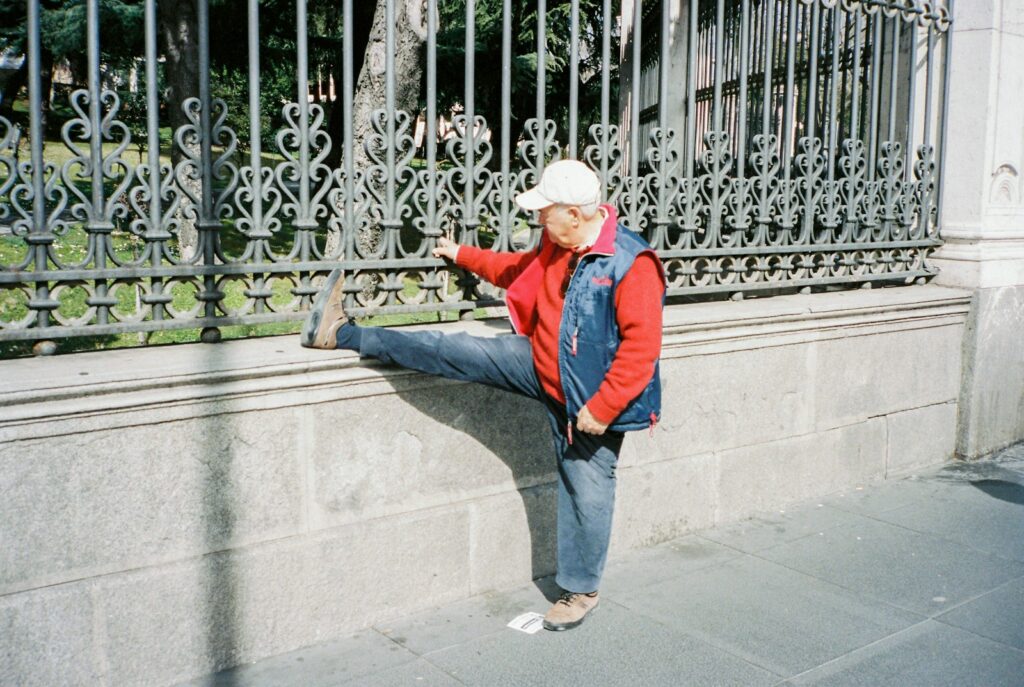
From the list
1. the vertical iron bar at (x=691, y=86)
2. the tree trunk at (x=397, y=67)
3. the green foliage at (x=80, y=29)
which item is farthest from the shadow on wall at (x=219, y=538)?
the green foliage at (x=80, y=29)

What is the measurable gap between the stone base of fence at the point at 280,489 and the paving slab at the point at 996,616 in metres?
1.35

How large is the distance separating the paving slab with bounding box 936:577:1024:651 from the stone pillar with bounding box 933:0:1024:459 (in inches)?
94.3

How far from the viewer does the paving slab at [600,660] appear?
391 cm

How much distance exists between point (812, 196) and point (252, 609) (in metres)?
3.99

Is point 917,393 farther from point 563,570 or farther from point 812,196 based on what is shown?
point 563,570

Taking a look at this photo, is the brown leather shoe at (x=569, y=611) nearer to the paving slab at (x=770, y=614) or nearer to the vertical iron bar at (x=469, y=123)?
the paving slab at (x=770, y=614)

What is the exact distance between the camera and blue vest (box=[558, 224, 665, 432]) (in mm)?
3998

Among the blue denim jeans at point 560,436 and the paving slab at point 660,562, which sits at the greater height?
the blue denim jeans at point 560,436

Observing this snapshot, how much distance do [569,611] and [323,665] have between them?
0.99 m

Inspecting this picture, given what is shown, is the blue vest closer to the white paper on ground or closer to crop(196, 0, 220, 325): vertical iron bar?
the white paper on ground

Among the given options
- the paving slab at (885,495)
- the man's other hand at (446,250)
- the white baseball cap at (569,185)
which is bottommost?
the paving slab at (885,495)

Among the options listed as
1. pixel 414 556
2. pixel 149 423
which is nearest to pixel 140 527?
pixel 149 423

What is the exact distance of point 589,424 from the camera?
3.99 m

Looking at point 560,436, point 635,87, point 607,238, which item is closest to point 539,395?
point 560,436
